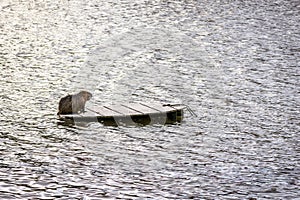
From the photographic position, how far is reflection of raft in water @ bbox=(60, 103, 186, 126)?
13.4 m

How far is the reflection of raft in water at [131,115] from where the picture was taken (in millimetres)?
13391

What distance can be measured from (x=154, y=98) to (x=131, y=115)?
58.5 inches

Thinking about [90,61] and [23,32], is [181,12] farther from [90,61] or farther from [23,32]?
[90,61]

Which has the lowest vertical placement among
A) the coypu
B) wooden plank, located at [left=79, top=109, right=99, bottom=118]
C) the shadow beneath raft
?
the shadow beneath raft

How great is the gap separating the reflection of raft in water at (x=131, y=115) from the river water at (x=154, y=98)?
0.23 meters

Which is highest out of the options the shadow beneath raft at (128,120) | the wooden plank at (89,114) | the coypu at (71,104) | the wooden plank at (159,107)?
the coypu at (71,104)

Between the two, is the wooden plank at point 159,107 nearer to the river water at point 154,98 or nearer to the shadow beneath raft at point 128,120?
the shadow beneath raft at point 128,120

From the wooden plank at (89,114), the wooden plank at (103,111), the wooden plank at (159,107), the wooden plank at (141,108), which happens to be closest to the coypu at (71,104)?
the wooden plank at (89,114)

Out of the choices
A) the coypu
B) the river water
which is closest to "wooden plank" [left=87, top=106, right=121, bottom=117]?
the coypu

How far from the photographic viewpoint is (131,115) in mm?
13477

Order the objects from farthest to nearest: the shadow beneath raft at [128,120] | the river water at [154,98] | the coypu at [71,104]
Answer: the coypu at [71,104]
the shadow beneath raft at [128,120]
the river water at [154,98]

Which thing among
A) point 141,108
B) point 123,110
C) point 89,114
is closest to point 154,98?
point 141,108

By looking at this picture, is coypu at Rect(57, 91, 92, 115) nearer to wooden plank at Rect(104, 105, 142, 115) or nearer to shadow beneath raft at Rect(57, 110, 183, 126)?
shadow beneath raft at Rect(57, 110, 183, 126)

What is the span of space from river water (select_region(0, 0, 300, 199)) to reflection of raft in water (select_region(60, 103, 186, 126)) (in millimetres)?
225
